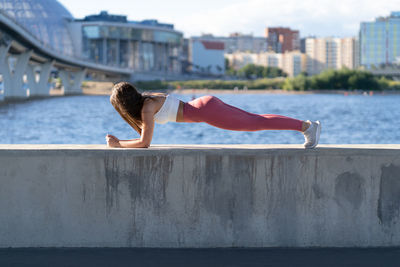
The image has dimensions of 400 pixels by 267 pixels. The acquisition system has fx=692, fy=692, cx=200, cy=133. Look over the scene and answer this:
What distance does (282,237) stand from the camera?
576 centimetres

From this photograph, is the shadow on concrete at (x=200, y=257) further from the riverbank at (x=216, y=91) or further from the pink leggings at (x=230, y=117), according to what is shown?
the riverbank at (x=216, y=91)

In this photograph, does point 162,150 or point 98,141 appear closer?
point 162,150

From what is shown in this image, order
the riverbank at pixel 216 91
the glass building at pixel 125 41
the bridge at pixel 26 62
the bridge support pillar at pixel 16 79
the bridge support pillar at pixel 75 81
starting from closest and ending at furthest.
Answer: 1. the bridge at pixel 26 62
2. the bridge support pillar at pixel 16 79
3. the bridge support pillar at pixel 75 81
4. the riverbank at pixel 216 91
5. the glass building at pixel 125 41

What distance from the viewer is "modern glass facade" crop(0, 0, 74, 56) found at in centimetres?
8875

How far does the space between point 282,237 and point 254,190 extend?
0.46m

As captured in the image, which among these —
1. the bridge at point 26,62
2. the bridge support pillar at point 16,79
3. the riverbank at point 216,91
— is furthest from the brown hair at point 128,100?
the riverbank at point 216,91

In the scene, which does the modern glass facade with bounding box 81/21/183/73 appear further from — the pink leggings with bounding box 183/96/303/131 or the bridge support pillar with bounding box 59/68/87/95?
the pink leggings with bounding box 183/96/303/131

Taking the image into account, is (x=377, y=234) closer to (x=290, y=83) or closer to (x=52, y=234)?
(x=52, y=234)

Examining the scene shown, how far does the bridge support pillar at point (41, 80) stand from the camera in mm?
98062

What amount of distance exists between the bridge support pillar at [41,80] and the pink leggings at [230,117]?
307ft

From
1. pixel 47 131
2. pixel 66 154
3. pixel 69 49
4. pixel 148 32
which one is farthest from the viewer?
pixel 148 32

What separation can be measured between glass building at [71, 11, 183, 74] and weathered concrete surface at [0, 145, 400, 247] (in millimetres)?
158049

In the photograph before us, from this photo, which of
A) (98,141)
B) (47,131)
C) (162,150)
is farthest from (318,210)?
(47,131)

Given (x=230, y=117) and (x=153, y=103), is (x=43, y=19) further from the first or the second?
(x=230, y=117)
